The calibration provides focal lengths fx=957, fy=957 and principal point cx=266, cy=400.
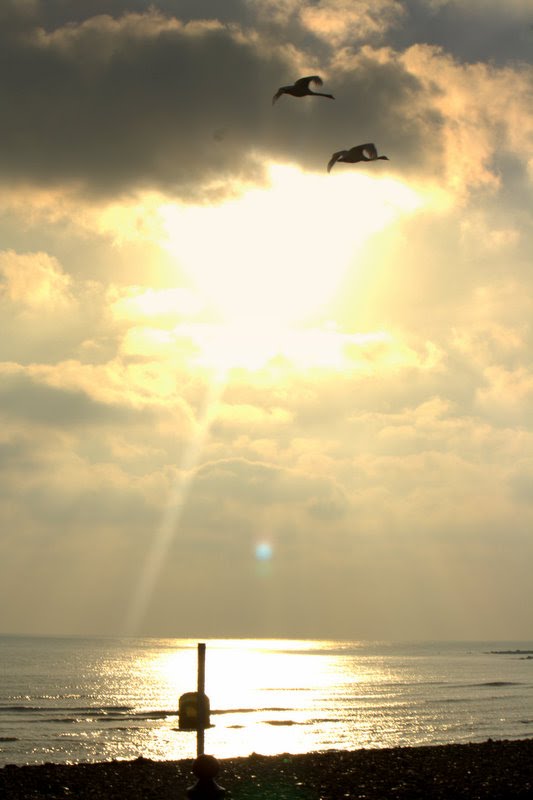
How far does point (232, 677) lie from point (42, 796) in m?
112

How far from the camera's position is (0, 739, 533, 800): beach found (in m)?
25.4

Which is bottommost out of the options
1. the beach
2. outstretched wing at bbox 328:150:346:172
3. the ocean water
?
the beach

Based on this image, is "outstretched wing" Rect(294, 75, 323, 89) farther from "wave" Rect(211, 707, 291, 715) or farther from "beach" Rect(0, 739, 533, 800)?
"wave" Rect(211, 707, 291, 715)

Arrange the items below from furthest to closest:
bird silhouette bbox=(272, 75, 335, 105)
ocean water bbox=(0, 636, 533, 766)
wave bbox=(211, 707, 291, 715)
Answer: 1. wave bbox=(211, 707, 291, 715)
2. ocean water bbox=(0, 636, 533, 766)
3. bird silhouette bbox=(272, 75, 335, 105)

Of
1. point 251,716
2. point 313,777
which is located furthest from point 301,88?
point 251,716

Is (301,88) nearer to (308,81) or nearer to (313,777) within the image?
(308,81)

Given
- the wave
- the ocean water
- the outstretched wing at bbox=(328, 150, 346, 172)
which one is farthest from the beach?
the wave

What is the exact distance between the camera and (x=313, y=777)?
28516mm

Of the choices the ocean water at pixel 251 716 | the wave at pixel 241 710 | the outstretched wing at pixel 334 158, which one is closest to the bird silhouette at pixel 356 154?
the outstretched wing at pixel 334 158

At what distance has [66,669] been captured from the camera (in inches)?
5915

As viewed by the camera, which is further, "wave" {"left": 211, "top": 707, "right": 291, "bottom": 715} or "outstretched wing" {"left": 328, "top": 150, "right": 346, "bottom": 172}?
"wave" {"left": 211, "top": 707, "right": 291, "bottom": 715}

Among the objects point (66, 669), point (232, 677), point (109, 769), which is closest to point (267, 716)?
point (109, 769)

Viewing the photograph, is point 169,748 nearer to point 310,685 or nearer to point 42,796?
point 42,796

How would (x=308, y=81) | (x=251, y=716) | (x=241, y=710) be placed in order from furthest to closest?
(x=241, y=710)
(x=251, y=716)
(x=308, y=81)
